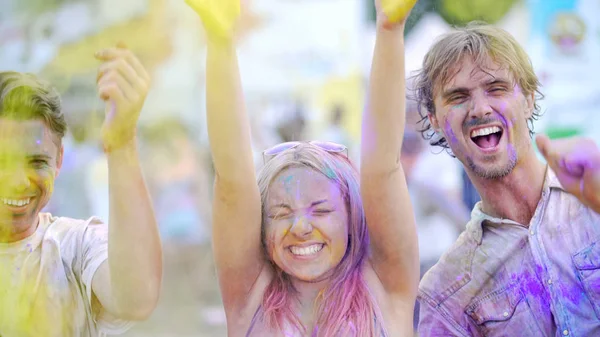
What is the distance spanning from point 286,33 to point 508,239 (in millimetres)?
1174

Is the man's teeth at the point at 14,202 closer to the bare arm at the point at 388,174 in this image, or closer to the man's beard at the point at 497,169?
the bare arm at the point at 388,174

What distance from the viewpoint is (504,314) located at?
1.58m

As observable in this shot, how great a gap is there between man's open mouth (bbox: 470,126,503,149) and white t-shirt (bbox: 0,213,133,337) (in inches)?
32.1

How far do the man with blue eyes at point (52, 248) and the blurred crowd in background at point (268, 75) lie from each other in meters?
0.18

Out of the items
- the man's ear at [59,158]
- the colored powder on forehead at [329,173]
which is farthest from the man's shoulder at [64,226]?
the colored powder on forehead at [329,173]

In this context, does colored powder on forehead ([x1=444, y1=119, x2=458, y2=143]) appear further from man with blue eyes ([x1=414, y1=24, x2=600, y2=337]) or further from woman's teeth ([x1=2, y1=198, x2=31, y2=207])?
woman's teeth ([x1=2, y1=198, x2=31, y2=207])

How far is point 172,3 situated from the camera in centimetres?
268

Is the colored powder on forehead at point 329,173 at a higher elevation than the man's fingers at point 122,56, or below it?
below

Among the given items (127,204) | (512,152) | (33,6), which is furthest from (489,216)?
(33,6)

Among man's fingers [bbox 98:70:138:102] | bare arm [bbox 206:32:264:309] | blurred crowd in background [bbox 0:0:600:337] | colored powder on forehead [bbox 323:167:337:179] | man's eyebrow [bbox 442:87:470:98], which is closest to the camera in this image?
man's fingers [bbox 98:70:138:102]

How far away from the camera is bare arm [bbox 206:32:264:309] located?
1410 mm


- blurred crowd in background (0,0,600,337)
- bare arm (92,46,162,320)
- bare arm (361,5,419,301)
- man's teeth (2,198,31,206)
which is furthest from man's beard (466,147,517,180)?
man's teeth (2,198,31,206)

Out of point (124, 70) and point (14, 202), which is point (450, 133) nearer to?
point (124, 70)

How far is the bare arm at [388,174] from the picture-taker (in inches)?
55.4
